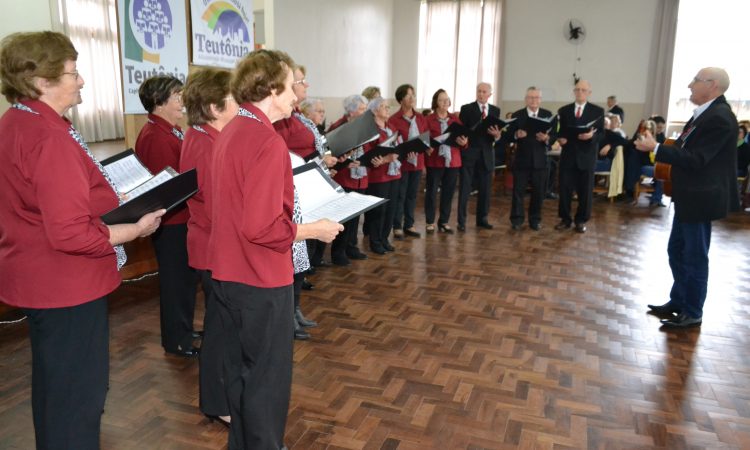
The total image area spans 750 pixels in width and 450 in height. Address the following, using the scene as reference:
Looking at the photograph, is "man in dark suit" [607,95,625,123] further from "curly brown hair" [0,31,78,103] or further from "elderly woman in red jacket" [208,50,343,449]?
"curly brown hair" [0,31,78,103]

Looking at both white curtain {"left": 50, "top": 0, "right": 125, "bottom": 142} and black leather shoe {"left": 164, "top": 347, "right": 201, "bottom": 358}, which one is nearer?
black leather shoe {"left": 164, "top": 347, "right": 201, "bottom": 358}

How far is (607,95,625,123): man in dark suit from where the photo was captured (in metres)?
10.6

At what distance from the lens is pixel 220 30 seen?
5.20m

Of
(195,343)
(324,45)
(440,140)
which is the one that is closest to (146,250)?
(195,343)

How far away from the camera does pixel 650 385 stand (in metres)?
2.93

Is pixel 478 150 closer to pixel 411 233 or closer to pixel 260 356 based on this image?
pixel 411 233

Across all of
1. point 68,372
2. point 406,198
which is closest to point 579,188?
point 406,198

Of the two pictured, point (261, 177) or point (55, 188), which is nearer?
point (55, 188)

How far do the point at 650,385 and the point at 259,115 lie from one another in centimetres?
248

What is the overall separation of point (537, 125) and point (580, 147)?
56 cm

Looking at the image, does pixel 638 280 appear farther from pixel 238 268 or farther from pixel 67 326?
pixel 67 326

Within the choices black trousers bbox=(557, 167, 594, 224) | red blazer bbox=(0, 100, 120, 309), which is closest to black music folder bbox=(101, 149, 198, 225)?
red blazer bbox=(0, 100, 120, 309)

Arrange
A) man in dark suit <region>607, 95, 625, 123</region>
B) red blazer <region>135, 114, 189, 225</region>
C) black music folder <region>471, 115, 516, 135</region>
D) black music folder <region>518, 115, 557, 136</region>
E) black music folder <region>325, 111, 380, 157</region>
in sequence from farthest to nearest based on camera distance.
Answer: man in dark suit <region>607, 95, 625, 123</region> → black music folder <region>518, 115, 557, 136</region> → black music folder <region>471, 115, 516, 135</region> → black music folder <region>325, 111, 380, 157</region> → red blazer <region>135, 114, 189, 225</region>

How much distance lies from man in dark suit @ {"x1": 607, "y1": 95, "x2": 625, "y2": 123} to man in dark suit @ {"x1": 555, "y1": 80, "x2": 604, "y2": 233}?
468cm
